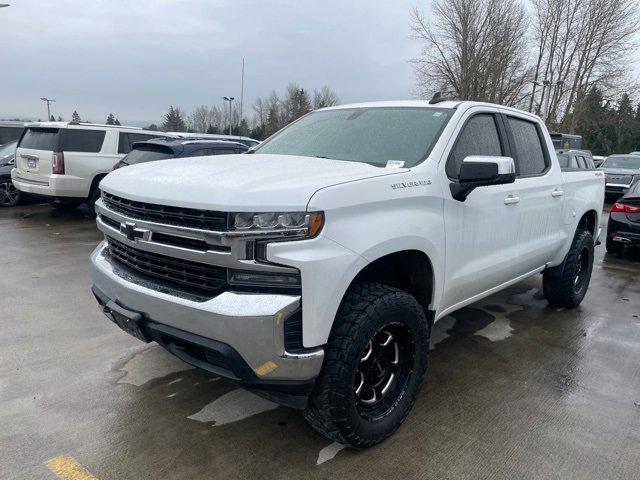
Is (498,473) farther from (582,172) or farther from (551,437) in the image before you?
(582,172)

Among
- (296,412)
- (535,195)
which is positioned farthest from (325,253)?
(535,195)

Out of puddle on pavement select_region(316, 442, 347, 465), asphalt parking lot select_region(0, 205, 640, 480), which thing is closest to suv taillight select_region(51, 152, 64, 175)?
asphalt parking lot select_region(0, 205, 640, 480)

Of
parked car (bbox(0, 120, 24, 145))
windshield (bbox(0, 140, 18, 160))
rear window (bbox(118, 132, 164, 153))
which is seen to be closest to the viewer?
rear window (bbox(118, 132, 164, 153))

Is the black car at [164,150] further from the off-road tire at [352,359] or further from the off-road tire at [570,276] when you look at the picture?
the off-road tire at [352,359]

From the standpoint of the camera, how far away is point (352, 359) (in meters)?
2.47

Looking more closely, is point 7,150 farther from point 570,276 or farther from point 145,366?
point 570,276

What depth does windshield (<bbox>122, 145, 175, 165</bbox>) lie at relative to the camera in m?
7.85

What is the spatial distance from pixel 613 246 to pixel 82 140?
9744mm

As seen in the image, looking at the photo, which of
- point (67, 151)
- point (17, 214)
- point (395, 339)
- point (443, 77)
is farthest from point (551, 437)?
point (443, 77)

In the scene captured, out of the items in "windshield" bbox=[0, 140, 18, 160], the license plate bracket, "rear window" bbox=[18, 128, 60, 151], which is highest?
"rear window" bbox=[18, 128, 60, 151]

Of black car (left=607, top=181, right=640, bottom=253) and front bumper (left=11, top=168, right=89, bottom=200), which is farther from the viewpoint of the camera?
front bumper (left=11, top=168, right=89, bottom=200)

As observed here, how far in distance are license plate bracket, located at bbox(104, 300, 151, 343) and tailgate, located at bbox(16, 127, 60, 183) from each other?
7.74 metres

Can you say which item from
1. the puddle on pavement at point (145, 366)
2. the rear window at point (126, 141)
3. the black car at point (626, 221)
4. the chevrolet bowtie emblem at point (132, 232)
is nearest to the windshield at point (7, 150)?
the rear window at point (126, 141)

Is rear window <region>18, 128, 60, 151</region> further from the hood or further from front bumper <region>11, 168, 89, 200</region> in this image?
the hood
